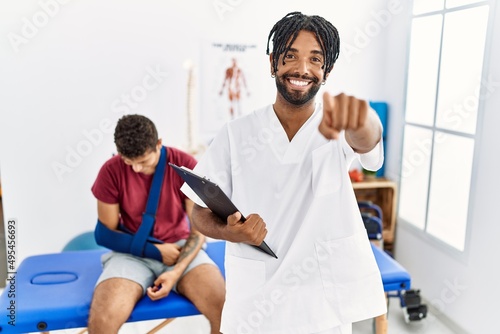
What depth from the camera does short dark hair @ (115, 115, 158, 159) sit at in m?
1.92

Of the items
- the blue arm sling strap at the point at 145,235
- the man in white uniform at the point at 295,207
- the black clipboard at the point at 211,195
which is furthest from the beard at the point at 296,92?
the blue arm sling strap at the point at 145,235

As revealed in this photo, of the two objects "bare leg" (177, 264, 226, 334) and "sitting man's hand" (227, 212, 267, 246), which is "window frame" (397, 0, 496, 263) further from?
"sitting man's hand" (227, 212, 267, 246)

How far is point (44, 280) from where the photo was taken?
6.97ft

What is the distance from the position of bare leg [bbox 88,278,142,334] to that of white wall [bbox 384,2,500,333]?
5.58ft

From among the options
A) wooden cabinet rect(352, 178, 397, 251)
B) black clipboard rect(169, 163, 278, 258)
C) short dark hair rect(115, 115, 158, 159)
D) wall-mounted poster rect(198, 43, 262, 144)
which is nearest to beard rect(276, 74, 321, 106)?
black clipboard rect(169, 163, 278, 258)

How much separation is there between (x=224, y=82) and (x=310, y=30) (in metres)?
1.98

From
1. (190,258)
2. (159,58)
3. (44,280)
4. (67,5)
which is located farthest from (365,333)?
(67,5)

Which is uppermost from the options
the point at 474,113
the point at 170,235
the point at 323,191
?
the point at 474,113

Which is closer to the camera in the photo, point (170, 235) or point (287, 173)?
point (287, 173)

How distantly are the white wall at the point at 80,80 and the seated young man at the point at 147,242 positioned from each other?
3.01 ft

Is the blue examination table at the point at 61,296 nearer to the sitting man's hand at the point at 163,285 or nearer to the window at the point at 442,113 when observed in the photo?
the sitting man's hand at the point at 163,285

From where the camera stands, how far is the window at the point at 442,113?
2.48m

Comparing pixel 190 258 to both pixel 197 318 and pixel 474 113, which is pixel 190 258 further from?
pixel 474 113

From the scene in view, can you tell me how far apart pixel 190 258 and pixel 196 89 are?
131 cm
